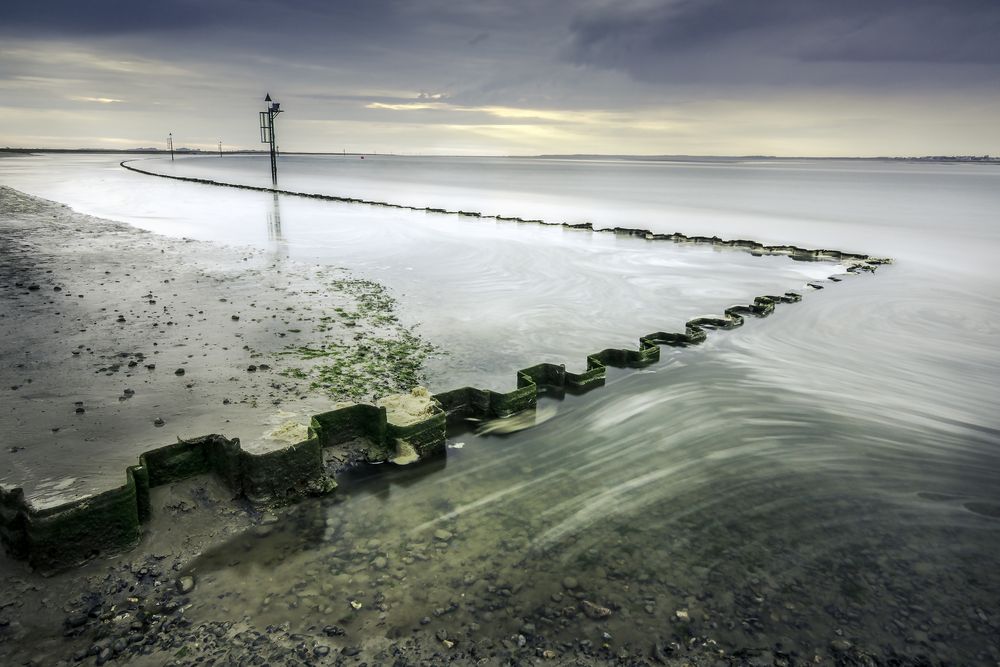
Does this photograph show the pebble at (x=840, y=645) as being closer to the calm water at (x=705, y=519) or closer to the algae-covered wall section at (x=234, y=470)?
the calm water at (x=705, y=519)

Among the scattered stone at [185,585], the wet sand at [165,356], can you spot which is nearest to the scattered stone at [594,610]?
the scattered stone at [185,585]

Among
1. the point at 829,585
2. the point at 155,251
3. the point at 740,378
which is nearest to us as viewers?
the point at 829,585

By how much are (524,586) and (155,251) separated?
1600cm

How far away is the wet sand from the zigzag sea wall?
389mm

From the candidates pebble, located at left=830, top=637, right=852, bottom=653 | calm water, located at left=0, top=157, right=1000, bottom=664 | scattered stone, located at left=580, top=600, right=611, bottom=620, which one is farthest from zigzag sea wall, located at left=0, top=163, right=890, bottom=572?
pebble, located at left=830, top=637, right=852, bottom=653

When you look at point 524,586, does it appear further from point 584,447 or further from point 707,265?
point 707,265

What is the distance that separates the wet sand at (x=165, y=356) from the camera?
5.36m

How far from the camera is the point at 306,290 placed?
40.0 ft

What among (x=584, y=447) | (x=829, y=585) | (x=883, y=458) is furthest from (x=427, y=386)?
(x=883, y=458)

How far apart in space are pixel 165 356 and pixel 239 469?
→ 3700 mm

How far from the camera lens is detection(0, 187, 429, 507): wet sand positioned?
5.36 metres

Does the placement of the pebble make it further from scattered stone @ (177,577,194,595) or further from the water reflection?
the water reflection

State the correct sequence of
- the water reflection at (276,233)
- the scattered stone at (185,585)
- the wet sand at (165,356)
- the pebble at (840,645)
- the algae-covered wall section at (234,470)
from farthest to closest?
the water reflection at (276,233), the wet sand at (165,356), the algae-covered wall section at (234,470), the scattered stone at (185,585), the pebble at (840,645)

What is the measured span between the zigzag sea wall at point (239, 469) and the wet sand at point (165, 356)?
389mm
